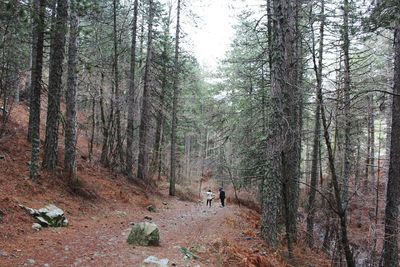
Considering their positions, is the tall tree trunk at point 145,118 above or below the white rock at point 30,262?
above


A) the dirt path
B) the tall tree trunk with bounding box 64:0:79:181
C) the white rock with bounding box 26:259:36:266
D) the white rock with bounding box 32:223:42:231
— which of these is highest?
the tall tree trunk with bounding box 64:0:79:181

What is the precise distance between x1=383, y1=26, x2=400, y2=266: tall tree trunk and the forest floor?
5.74ft

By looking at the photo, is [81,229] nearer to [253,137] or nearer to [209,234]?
[209,234]

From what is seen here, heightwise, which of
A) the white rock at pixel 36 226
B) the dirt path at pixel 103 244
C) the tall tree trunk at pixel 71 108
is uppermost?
the tall tree trunk at pixel 71 108

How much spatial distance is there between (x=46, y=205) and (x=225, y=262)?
476 centimetres

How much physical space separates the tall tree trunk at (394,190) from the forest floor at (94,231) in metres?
1.75

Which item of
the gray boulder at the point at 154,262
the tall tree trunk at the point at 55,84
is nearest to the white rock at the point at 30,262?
the gray boulder at the point at 154,262

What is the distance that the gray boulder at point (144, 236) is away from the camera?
23.9ft

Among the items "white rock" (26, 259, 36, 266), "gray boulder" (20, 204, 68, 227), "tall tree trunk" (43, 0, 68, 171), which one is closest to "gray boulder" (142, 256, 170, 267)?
"white rock" (26, 259, 36, 266)

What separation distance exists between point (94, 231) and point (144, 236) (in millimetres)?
1512

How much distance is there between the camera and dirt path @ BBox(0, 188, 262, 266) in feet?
18.5

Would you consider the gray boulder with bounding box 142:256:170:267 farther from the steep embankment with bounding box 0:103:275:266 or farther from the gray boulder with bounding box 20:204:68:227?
the gray boulder with bounding box 20:204:68:227

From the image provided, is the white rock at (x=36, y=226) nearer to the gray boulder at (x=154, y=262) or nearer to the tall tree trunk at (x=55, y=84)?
the gray boulder at (x=154, y=262)

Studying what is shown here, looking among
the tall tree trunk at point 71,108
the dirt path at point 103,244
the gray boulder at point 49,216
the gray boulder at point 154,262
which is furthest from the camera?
the tall tree trunk at point 71,108
